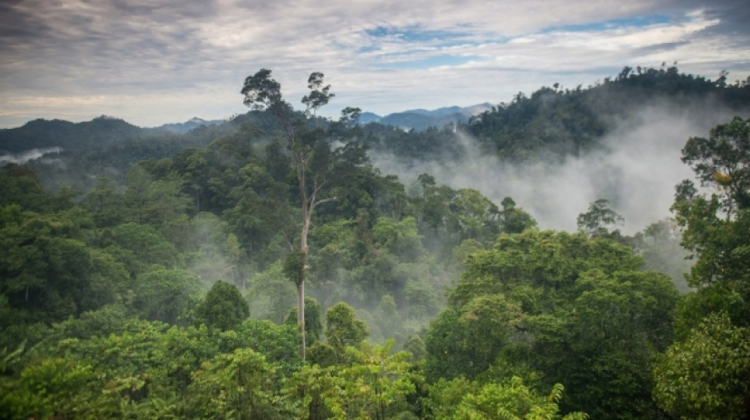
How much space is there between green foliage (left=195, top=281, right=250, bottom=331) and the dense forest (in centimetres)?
6

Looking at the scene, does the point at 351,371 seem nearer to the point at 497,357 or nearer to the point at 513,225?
the point at 497,357

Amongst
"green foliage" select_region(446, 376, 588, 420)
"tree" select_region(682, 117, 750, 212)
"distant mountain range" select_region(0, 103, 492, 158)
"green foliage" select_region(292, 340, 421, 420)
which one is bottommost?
"green foliage" select_region(446, 376, 588, 420)

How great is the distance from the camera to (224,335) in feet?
41.6

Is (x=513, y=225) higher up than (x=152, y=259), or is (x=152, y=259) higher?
(x=152, y=259)

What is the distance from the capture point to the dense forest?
28.8 ft

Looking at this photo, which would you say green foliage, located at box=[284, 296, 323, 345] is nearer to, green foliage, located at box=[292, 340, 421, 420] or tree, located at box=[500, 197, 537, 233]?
green foliage, located at box=[292, 340, 421, 420]

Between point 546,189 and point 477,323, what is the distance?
5606cm

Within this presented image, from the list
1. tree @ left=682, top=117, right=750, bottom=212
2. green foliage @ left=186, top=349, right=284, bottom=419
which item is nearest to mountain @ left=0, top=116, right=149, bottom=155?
green foliage @ left=186, top=349, right=284, bottom=419

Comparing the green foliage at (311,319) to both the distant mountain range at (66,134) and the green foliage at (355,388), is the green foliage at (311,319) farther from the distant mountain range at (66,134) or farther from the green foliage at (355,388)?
the distant mountain range at (66,134)

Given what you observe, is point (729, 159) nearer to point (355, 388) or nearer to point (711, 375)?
point (711, 375)

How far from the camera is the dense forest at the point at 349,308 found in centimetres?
877

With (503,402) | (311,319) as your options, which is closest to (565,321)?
(503,402)

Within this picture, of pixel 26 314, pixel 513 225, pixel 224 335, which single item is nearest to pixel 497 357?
pixel 224 335

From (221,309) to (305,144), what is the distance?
7.74 m
